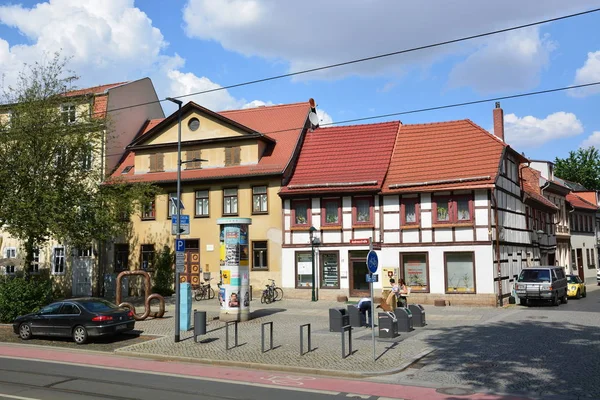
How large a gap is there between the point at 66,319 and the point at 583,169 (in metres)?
68.6

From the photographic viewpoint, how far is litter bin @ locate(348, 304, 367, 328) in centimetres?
2036

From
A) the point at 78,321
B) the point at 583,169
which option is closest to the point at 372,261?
the point at 78,321

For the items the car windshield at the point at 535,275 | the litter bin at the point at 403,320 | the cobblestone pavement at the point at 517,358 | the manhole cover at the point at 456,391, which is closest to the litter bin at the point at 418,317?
the cobblestone pavement at the point at 517,358

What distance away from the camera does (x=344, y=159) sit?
3247 cm

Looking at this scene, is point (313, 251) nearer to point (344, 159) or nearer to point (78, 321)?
point (344, 159)

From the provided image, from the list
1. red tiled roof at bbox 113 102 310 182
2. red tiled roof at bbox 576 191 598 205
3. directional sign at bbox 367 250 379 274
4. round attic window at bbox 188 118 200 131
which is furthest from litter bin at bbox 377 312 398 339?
red tiled roof at bbox 576 191 598 205

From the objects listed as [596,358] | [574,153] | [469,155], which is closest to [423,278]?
[469,155]

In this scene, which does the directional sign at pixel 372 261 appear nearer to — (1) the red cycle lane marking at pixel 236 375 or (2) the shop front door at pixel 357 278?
(1) the red cycle lane marking at pixel 236 375

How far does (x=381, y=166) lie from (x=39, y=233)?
17.5 m

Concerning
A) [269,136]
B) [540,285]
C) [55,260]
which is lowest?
[540,285]

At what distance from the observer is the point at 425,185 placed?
28.6 metres

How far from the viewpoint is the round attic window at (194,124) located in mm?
34656

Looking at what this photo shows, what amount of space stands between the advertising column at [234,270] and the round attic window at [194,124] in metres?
13.9

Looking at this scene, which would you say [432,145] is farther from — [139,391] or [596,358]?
[139,391]
